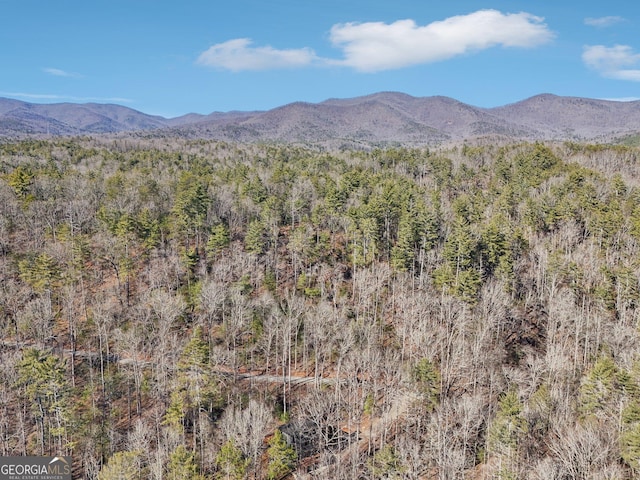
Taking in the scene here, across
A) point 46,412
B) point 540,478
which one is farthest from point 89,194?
point 540,478

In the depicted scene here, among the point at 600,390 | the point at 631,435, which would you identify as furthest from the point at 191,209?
the point at 631,435

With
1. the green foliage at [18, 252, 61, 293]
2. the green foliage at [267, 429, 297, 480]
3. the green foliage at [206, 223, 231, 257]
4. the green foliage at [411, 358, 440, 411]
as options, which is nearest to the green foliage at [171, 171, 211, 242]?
the green foliage at [206, 223, 231, 257]

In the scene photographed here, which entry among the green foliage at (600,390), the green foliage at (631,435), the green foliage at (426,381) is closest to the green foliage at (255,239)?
the green foliage at (426,381)

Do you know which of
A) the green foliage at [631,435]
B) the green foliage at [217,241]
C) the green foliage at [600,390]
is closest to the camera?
the green foliage at [631,435]

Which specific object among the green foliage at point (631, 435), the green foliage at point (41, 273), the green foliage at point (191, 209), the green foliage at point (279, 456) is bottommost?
the green foliage at point (279, 456)

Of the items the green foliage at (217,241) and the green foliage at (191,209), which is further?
the green foliage at (191,209)

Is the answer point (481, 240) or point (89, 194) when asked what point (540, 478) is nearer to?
point (481, 240)

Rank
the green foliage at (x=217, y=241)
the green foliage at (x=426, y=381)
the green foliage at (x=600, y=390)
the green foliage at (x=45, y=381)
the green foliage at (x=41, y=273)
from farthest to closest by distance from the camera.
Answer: the green foliage at (x=217, y=241) → the green foliage at (x=41, y=273) → the green foliage at (x=426, y=381) → the green foliage at (x=45, y=381) → the green foliage at (x=600, y=390)

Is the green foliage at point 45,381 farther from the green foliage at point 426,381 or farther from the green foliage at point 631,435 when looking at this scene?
the green foliage at point 631,435
